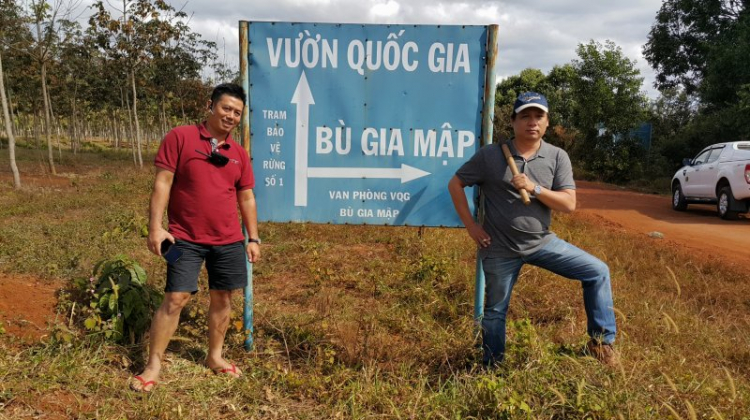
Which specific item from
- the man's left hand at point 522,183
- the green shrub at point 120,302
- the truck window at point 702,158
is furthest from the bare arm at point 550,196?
the truck window at point 702,158

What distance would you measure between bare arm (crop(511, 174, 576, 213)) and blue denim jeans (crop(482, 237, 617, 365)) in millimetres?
236

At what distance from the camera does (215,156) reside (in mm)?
3018

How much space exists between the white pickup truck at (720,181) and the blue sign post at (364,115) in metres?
8.54

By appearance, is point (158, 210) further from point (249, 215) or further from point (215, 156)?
point (249, 215)

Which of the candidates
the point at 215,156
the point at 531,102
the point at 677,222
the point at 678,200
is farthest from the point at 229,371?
the point at 678,200

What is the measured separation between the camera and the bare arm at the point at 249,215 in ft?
10.8

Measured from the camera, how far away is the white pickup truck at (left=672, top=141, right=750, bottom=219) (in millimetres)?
9734

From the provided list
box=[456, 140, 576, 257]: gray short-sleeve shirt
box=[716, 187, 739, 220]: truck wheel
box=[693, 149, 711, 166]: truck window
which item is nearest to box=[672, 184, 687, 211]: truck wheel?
box=[693, 149, 711, 166]: truck window

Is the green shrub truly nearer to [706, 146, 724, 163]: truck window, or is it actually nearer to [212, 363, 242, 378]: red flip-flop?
[212, 363, 242, 378]: red flip-flop

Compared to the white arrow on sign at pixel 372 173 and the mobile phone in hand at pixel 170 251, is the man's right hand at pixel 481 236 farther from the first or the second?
the mobile phone in hand at pixel 170 251

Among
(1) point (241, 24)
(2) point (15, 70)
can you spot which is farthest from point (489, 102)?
(2) point (15, 70)

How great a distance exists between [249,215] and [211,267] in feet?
1.32

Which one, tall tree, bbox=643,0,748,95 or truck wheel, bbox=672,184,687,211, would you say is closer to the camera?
truck wheel, bbox=672,184,687,211

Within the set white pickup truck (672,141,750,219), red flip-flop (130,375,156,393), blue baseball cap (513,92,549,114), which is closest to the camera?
blue baseball cap (513,92,549,114)
